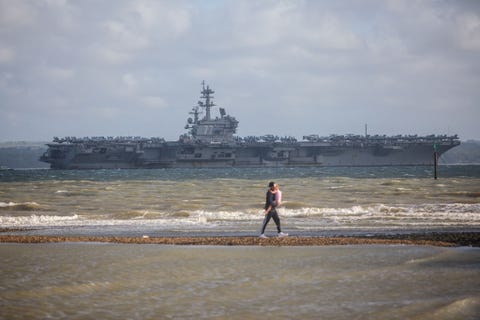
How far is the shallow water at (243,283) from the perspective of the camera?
6.66m

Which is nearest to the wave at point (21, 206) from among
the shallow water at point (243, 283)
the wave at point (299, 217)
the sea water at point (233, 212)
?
the sea water at point (233, 212)

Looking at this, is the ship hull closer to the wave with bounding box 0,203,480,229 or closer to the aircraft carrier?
the aircraft carrier

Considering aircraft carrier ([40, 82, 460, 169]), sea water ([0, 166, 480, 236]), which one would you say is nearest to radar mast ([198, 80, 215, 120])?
aircraft carrier ([40, 82, 460, 169])

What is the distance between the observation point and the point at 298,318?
6.41m

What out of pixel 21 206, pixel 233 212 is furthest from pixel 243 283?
pixel 21 206

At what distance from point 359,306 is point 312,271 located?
2.15 m

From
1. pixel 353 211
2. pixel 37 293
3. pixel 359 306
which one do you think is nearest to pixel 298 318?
pixel 359 306

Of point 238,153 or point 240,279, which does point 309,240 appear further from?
point 238,153

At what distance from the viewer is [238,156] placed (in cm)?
8912

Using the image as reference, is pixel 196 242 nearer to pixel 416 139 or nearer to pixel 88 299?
pixel 88 299

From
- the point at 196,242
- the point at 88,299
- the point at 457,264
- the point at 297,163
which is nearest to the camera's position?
the point at 88,299

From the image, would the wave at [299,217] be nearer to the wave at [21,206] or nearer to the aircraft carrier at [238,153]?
the wave at [21,206]

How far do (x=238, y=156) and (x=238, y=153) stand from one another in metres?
0.47

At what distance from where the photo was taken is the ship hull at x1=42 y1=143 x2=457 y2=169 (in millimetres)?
86938
